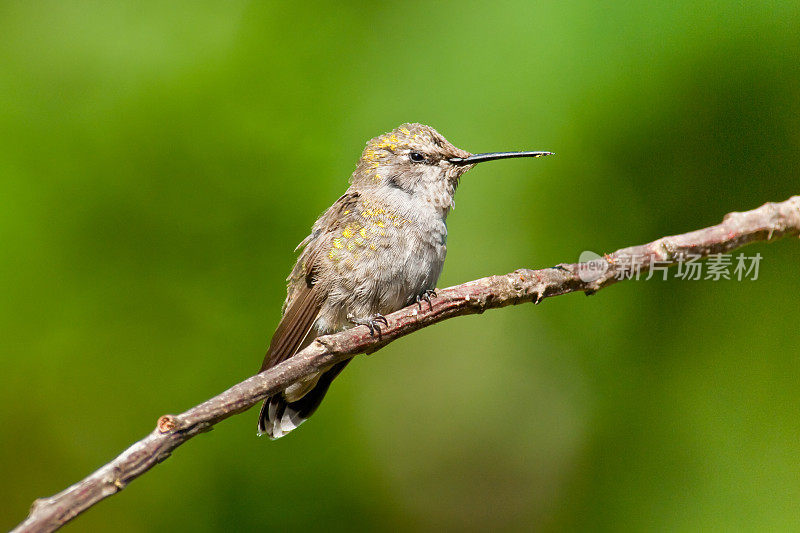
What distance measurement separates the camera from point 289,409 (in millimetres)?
3086

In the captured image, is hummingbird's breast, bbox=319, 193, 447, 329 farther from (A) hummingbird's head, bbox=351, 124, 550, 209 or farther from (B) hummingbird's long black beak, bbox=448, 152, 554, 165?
(B) hummingbird's long black beak, bbox=448, 152, 554, 165

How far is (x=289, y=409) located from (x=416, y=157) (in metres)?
1.21

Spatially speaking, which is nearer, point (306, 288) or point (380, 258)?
point (380, 258)

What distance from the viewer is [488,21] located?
12.4ft

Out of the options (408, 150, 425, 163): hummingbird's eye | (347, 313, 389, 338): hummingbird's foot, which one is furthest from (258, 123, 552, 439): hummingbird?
(347, 313, 389, 338): hummingbird's foot

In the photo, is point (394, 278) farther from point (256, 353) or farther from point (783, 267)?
point (783, 267)

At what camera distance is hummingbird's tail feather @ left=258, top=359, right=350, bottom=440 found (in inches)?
121

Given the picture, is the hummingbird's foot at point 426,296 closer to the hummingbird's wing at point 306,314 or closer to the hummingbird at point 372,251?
the hummingbird at point 372,251

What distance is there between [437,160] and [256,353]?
3.95ft

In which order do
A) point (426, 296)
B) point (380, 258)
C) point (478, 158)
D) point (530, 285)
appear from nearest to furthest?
point (530, 285) < point (426, 296) < point (380, 258) < point (478, 158)

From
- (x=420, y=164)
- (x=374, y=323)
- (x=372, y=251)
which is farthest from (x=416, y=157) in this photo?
(x=374, y=323)

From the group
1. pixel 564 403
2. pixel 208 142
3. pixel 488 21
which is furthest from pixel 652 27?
pixel 208 142

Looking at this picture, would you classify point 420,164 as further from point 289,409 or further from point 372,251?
point 289,409

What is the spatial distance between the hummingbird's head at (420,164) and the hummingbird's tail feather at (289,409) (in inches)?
30.9
